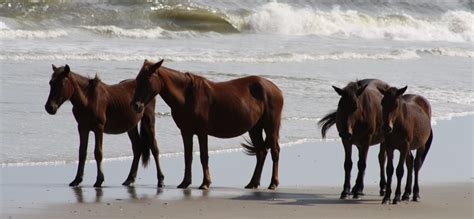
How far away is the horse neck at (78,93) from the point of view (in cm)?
1007

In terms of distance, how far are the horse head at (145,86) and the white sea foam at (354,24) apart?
22.9 meters

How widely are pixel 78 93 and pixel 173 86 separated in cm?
86

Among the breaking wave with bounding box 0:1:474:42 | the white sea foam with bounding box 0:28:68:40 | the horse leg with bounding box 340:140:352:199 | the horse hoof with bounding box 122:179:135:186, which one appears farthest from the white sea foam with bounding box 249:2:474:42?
the horse leg with bounding box 340:140:352:199

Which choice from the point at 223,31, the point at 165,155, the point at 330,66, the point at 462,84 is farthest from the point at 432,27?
the point at 165,155

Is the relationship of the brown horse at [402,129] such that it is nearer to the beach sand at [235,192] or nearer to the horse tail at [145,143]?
the beach sand at [235,192]

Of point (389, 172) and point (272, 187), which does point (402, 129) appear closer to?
point (389, 172)

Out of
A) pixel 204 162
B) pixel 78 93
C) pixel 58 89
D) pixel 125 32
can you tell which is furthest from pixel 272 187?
pixel 125 32

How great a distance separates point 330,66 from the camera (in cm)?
2298

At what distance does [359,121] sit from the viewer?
9.66 meters

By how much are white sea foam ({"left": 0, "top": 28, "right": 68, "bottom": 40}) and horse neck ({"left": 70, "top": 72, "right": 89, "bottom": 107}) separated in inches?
612

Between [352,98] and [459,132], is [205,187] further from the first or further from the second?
[459,132]

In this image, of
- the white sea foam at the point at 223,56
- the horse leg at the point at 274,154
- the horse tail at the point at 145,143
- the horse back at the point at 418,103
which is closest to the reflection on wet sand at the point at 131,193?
the horse tail at the point at 145,143

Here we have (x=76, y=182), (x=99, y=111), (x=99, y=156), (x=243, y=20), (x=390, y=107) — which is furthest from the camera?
(x=243, y=20)

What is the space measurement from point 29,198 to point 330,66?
14.3m
